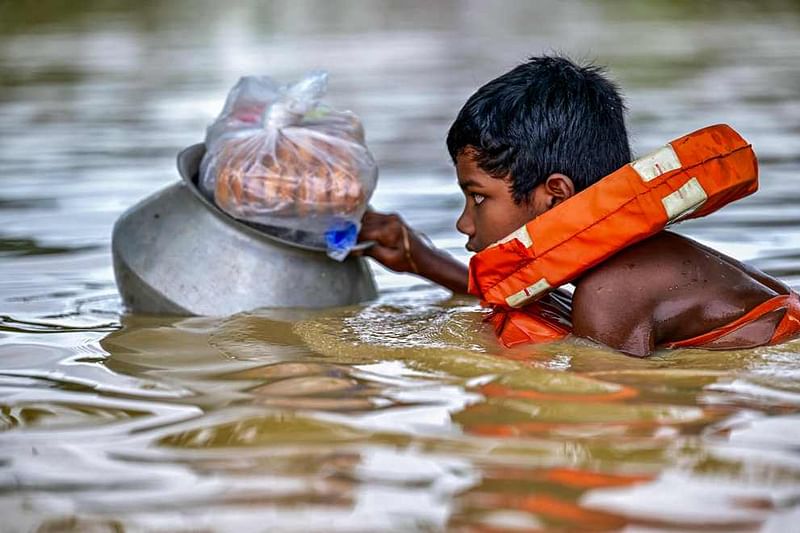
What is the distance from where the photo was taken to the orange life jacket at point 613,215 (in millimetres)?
3947

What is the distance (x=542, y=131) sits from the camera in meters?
4.18

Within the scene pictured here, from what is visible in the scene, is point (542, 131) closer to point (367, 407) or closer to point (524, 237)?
point (524, 237)

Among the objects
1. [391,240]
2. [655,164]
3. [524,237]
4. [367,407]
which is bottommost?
[367,407]

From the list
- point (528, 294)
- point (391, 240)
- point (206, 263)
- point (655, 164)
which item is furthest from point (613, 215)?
point (206, 263)

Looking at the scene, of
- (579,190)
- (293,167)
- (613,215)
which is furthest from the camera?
(293,167)

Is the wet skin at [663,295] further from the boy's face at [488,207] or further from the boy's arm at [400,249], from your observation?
the boy's arm at [400,249]

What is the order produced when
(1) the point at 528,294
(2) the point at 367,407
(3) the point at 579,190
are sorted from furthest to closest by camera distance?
(3) the point at 579,190
(1) the point at 528,294
(2) the point at 367,407

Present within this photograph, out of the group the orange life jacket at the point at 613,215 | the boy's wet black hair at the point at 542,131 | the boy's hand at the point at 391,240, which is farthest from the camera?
the boy's hand at the point at 391,240

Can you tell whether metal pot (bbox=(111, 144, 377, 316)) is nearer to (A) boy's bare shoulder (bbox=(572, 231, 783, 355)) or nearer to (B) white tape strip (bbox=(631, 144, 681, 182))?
(A) boy's bare shoulder (bbox=(572, 231, 783, 355))

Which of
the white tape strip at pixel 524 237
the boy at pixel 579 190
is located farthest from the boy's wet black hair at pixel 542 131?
the white tape strip at pixel 524 237

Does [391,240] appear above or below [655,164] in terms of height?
below

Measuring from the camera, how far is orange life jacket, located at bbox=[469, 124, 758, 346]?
3.95 metres

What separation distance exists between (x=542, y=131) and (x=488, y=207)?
0.95ft

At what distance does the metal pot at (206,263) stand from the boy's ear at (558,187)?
0.88m
